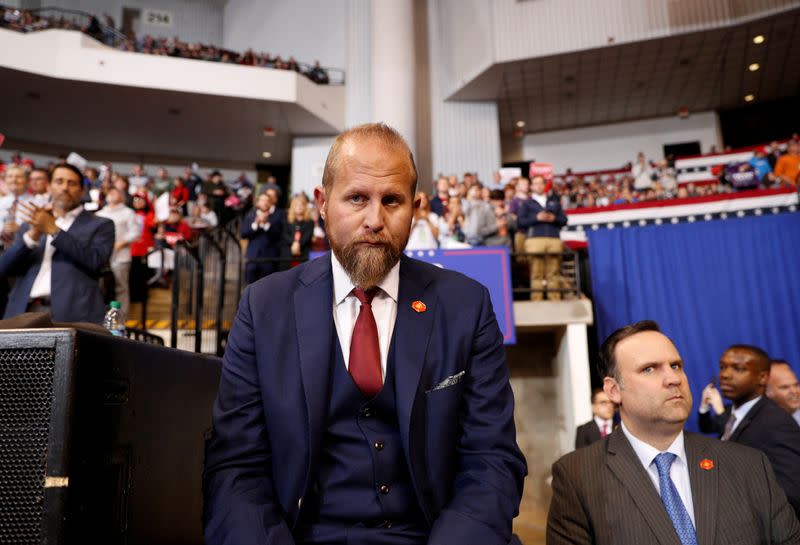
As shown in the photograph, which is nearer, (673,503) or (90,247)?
(673,503)

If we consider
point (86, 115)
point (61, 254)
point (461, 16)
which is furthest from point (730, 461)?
point (86, 115)

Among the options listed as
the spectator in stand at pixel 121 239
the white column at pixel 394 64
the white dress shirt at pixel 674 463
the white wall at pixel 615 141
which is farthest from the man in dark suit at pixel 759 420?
the white wall at pixel 615 141

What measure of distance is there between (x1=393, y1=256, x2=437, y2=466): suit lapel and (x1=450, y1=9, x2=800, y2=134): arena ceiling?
1296cm

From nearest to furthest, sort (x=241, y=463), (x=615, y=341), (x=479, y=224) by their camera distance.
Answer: (x=241, y=463)
(x=615, y=341)
(x=479, y=224)

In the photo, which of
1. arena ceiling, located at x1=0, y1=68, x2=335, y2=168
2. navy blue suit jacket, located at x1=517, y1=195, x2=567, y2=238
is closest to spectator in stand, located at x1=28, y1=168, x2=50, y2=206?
navy blue suit jacket, located at x1=517, y1=195, x2=567, y2=238

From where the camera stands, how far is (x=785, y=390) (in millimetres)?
4590

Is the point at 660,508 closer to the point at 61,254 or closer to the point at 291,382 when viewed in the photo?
the point at 291,382

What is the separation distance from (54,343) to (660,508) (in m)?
1.93

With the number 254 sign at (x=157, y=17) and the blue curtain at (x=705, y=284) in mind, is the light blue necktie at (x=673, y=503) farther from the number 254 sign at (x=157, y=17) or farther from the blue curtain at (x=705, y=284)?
the number 254 sign at (x=157, y=17)

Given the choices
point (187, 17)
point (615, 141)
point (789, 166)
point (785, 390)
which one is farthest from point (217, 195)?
point (615, 141)

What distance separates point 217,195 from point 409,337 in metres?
9.41

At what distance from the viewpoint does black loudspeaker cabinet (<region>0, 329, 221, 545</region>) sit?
1132 millimetres

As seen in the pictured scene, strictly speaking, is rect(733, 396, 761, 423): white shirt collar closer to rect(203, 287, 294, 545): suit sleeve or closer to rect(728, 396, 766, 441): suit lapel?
rect(728, 396, 766, 441): suit lapel

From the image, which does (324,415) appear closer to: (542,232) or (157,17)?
(542,232)
